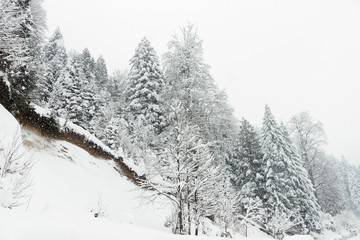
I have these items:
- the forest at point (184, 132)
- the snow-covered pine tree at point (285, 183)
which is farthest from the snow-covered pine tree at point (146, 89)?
the snow-covered pine tree at point (285, 183)

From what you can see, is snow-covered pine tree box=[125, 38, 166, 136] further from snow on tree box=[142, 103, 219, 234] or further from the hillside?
snow on tree box=[142, 103, 219, 234]

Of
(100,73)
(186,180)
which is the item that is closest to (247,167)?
(186,180)

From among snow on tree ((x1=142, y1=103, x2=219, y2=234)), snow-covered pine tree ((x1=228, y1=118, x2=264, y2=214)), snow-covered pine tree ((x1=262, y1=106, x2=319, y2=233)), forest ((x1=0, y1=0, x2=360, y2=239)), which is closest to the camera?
snow on tree ((x1=142, y1=103, x2=219, y2=234))

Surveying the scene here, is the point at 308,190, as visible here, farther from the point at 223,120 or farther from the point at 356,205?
the point at 356,205

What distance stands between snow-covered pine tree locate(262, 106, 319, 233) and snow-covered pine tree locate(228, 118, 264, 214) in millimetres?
840

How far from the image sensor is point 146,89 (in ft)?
67.8

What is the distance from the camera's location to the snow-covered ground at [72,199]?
2.27 m

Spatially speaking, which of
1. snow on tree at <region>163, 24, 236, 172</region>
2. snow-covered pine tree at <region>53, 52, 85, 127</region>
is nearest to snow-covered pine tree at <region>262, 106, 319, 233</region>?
snow on tree at <region>163, 24, 236, 172</region>

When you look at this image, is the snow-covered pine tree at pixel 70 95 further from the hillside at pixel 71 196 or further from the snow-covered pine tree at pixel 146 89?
the hillside at pixel 71 196

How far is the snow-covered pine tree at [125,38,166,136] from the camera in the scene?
762 inches

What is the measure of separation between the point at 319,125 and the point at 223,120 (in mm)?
14520

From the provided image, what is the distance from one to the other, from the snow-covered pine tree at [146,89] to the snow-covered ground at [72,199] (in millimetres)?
5880

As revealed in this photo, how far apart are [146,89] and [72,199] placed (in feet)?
45.3

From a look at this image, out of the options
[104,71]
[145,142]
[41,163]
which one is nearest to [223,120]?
[145,142]
